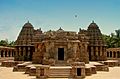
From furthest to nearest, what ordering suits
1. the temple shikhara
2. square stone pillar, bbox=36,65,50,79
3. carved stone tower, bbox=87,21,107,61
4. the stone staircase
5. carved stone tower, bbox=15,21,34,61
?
carved stone tower, bbox=87,21,107,61
carved stone tower, bbox=15,21,34,61
the temple shikhara
the stone staircase
square stone pillar, bbox=36,65,50,79

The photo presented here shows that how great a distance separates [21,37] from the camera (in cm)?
3653

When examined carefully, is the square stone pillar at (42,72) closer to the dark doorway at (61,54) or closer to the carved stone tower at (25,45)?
the dark doorway at (61,54)

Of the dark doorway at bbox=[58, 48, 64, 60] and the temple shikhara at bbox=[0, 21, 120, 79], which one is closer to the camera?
the temple shikhara at bbox=[0, 21, 120, 79]

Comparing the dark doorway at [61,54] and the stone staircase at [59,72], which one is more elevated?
the dark doorway at [61,54]

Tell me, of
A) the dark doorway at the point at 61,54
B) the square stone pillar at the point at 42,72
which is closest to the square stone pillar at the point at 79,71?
the square stone pillar at the point at 42,72

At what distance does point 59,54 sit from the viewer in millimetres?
27125

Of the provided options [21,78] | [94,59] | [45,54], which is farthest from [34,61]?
[94,59]

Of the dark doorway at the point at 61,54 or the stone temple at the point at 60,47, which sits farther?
the dark doorway at the point at 61,54

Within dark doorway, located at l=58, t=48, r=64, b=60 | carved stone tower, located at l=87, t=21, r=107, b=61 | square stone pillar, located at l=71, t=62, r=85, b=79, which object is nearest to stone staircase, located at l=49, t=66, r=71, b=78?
square stone pillar, located at l=71, t=62, r=85, b=79

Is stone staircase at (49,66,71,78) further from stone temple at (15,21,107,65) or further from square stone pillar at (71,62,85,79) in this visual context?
stone temple at (15,21,107,65)

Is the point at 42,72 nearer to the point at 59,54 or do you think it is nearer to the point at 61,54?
the point at 59,54

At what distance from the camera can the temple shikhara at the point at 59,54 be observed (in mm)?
21047

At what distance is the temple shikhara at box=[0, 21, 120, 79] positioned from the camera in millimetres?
21047

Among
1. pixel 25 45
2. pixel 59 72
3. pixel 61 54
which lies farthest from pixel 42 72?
pixel 25 45
